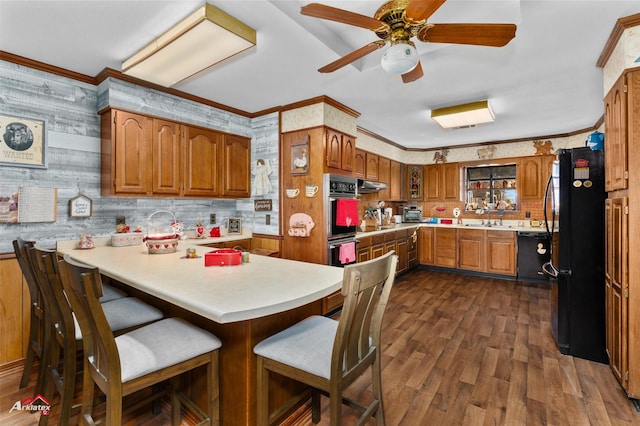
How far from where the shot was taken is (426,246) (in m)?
5.84

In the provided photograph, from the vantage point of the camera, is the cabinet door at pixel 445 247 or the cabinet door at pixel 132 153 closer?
the cabinet door at pixel 132 153

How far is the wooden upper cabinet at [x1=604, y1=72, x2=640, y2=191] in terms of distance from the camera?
1.94m

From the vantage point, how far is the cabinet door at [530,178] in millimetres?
5180

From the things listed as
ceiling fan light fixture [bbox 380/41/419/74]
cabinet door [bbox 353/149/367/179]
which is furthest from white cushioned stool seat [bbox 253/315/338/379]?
cabinet door [bbox 353/149/367/179]

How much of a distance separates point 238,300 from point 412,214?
5.55 metres

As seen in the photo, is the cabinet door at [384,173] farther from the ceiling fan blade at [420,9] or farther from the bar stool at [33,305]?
the bar stool at [33,305]

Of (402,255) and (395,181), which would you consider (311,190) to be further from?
(395,181)

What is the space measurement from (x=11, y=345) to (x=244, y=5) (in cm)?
309

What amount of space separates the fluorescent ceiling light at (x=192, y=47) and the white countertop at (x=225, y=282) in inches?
58.3

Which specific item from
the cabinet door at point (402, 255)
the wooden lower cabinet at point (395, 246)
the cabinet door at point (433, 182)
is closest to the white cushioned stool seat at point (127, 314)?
the wooden lower cabinet at point (395, 246)

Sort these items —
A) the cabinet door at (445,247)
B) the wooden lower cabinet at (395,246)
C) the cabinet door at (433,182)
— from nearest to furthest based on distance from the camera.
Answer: the wooden lower cabinet at (395,246)
the cabinet door at (445,247)
the cabinet door at (433,182)

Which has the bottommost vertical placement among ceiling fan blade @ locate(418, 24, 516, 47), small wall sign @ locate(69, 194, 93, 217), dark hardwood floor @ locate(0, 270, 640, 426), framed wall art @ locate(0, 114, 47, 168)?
dark hardwood floor @ locate(0, 270, 640, 426)

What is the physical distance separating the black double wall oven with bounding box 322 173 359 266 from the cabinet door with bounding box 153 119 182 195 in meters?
1.59

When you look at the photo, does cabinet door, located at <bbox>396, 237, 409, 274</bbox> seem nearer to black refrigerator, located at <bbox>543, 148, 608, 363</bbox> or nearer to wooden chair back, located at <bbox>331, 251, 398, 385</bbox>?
black refrigerator, located at <bbox>543, 148, 608, 363</bbox>
